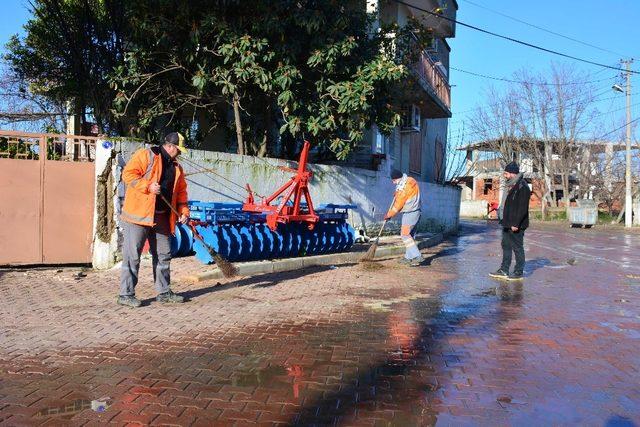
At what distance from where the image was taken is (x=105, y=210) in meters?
8.53

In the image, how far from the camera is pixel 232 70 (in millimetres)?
10695

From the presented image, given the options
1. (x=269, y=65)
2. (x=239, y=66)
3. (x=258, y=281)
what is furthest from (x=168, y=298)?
(x=269, y=65)

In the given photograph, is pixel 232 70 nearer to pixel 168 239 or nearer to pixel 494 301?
pixel 168 239

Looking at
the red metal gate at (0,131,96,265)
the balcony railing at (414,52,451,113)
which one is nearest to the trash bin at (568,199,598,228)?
the balcony railing at (414,52,451,113)

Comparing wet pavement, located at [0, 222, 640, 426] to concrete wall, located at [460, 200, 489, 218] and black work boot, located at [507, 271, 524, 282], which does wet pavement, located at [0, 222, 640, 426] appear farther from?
concrete wall, located at [460, 200, 489, 218]

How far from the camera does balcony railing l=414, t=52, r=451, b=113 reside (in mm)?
16969

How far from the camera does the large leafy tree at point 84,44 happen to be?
12.6 metres

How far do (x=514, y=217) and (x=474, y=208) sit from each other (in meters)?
37.1

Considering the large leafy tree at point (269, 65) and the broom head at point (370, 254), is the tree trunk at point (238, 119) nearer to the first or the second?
the large leafy tree at point (269, 65)

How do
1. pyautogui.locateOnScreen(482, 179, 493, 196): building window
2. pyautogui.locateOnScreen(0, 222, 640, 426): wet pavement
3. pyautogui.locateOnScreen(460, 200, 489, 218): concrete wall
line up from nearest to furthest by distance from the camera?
pyautogui.locateOnScreen(0, 222, 640, 426): wet pavement, pyautogui.locateOnScreen(460, 200, 489, 218): concrete wall, pyautogui.locateOnScreen(482, 179, 493, 196): building window

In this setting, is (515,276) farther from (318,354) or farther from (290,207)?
(318,354)

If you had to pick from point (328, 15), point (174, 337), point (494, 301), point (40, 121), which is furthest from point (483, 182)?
point (174, 337)

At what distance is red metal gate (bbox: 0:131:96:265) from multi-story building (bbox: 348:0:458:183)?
24.5ft

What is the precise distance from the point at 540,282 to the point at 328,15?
6.49 m
